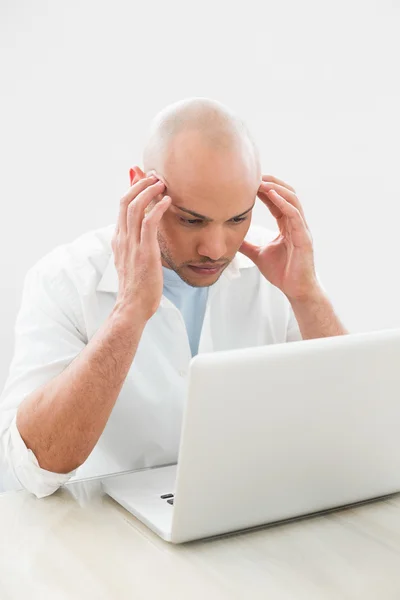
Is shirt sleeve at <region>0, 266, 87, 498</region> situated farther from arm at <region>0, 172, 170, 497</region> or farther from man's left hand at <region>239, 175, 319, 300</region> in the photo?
man's left hand at <region>239, 175, 319, 300</region>

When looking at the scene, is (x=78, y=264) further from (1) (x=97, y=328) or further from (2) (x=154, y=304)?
(2) (x=154, y=304)

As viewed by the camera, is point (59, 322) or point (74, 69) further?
A: point (74, 69)

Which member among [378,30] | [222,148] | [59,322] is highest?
[378,30]

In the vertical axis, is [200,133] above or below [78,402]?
above

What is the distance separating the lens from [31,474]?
1443 millimetres

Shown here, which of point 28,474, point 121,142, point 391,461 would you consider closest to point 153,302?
point 28,474

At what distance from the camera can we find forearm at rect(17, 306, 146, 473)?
59.3 inches

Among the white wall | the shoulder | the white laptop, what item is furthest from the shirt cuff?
the white wall

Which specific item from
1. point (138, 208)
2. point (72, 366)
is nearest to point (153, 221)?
point (138, 208)

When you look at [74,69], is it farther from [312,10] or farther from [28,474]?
[28,474]

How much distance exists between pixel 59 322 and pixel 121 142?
4.51 feet

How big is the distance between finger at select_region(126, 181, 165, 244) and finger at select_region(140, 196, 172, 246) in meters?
0.02

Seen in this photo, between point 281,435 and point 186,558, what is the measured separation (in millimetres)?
219

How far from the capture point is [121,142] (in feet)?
9.90
